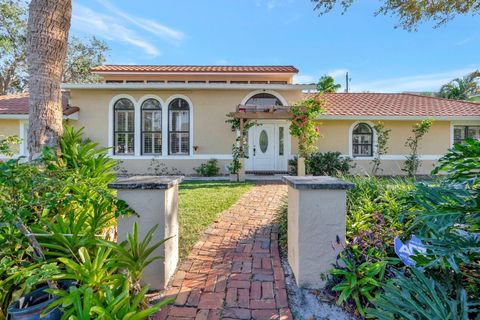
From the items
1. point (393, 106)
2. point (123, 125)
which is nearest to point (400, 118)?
point (393, 106)

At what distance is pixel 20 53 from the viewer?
861 inches

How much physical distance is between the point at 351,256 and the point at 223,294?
142 centimetres

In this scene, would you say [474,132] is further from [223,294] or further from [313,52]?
[223,294]

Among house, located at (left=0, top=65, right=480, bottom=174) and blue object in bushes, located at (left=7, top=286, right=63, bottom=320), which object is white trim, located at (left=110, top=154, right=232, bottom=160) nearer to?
house, located at (left=0, top=65, right=480, bottom=174)

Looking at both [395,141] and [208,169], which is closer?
[208,169]

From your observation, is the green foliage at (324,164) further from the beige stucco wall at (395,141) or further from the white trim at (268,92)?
the white trim at (268,92)

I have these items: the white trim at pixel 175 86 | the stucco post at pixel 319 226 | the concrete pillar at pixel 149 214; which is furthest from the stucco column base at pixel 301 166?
the concrete pillar at pixel 149 214

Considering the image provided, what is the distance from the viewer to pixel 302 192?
9.06ft

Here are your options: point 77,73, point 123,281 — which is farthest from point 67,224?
point 77,73

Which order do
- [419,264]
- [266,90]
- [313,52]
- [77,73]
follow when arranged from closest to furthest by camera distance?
1. [419,264]
2. [266,90]
3. [313,52]
4. [77,73]

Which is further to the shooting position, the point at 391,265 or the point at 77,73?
the point at 77,73

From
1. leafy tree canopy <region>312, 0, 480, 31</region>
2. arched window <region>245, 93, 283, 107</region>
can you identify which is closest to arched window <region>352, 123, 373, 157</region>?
arched window <region>245, 93, 283, 107</region>

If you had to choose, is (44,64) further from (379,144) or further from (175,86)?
(379,144)

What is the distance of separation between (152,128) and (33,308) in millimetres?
12460
